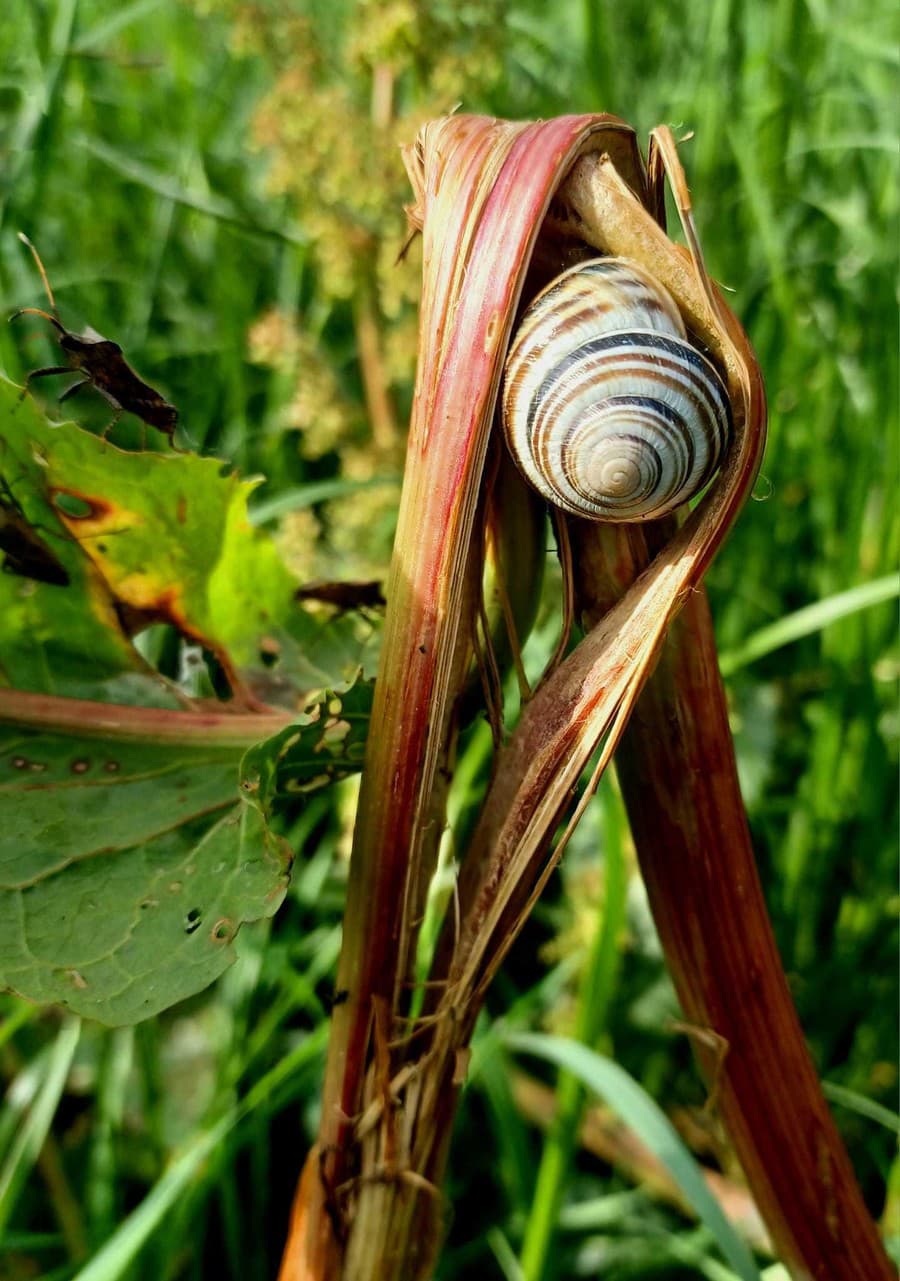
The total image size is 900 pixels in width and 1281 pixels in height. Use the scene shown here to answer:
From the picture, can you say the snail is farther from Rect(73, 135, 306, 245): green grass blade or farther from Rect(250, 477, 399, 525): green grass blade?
Rect(73, 135, 306, 245): green grass blade

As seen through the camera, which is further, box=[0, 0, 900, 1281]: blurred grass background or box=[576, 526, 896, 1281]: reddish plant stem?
box=[0, 0, 900, 1281]: blurred grass background

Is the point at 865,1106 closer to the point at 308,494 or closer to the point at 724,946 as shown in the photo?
the point at 724,946

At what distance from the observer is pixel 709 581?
59.3 inches

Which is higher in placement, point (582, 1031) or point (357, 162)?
point (357, 162)

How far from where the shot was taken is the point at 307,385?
154cm

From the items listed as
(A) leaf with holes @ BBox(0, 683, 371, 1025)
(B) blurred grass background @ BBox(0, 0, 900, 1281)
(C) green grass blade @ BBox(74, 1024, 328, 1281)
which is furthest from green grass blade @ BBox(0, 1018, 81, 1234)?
(A) leaf with holes @ BBox(0, 683, 371, 1025)

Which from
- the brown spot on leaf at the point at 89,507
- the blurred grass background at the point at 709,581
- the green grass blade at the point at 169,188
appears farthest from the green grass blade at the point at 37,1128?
the green grass blade at the point at 169,188

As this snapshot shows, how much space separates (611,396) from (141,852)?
416mm

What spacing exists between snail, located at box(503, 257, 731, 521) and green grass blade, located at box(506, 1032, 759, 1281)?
569 mm

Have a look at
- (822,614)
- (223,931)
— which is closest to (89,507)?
(223,931)

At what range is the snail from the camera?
1.71 ft

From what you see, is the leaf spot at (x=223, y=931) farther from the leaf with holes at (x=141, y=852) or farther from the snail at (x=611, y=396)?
the snail at (x=611, y=396)

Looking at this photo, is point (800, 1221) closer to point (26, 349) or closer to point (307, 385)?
point (307, 385)

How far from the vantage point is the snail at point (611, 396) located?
521 millimetres
